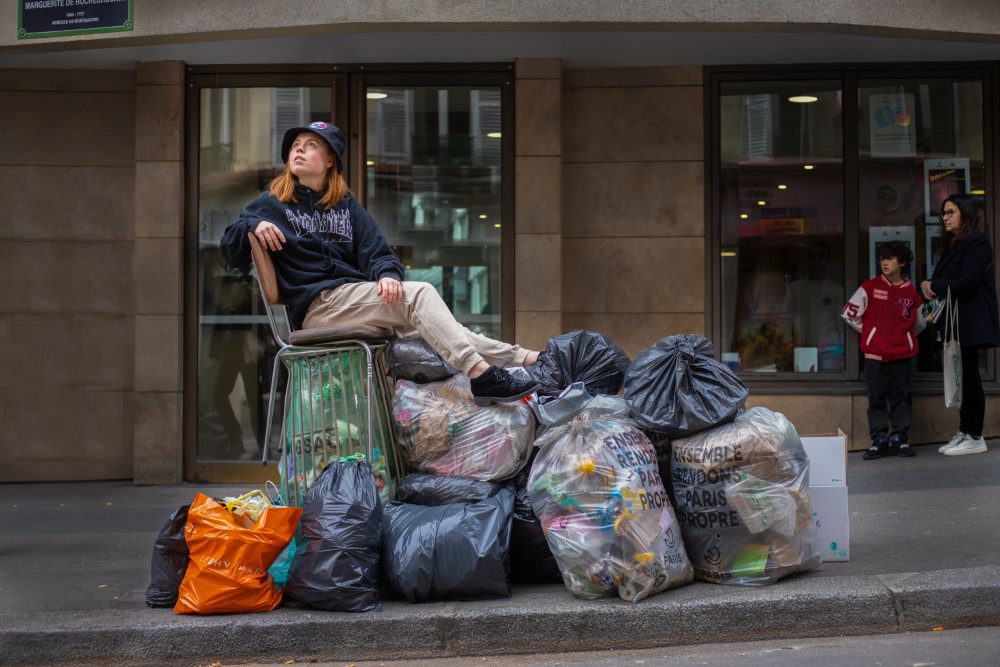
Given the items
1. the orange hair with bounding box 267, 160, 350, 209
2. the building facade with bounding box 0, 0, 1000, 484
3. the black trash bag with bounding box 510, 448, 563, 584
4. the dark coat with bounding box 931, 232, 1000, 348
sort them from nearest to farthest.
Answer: the black trash bag with bounding box 510, 448, 563, 584, the orange hair with bounding box 267, 160, 350, 209, the dark coat with bounding box 931, 232, 1000, 348, the building facade with bounding box 0, 0, 1000, 484

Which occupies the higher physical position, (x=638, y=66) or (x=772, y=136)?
(x=638, y=66)

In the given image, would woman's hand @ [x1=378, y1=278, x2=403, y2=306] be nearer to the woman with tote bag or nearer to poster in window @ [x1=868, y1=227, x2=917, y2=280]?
the woman with tote bag

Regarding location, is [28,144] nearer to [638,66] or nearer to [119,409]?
[119,409]

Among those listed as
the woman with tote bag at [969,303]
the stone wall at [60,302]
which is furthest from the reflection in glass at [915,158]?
the stone wall at [60,302]

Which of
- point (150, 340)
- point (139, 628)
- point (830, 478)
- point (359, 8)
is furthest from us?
point (150, 340)

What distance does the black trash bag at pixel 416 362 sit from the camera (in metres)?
5.06

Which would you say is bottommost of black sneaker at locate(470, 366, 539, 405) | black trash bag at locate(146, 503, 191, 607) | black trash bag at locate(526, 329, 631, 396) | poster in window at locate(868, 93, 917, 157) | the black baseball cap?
black trash bag at locate(146, 503, 191, 607)

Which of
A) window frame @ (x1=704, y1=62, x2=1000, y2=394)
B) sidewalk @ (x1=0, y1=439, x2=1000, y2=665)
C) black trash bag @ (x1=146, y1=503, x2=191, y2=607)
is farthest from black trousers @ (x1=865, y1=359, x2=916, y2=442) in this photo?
black trash bag @ (x1=146, y1=503, x2=191, y2=607)

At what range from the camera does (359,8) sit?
25.4ft

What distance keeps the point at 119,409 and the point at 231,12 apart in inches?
131

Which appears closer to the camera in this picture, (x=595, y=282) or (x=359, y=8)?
(x=359, y=8)

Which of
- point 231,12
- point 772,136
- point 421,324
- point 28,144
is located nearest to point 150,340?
point 28,144

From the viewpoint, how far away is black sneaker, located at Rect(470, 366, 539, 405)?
4.75 metres

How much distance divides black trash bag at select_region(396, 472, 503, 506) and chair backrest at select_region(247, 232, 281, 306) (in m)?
1.08
